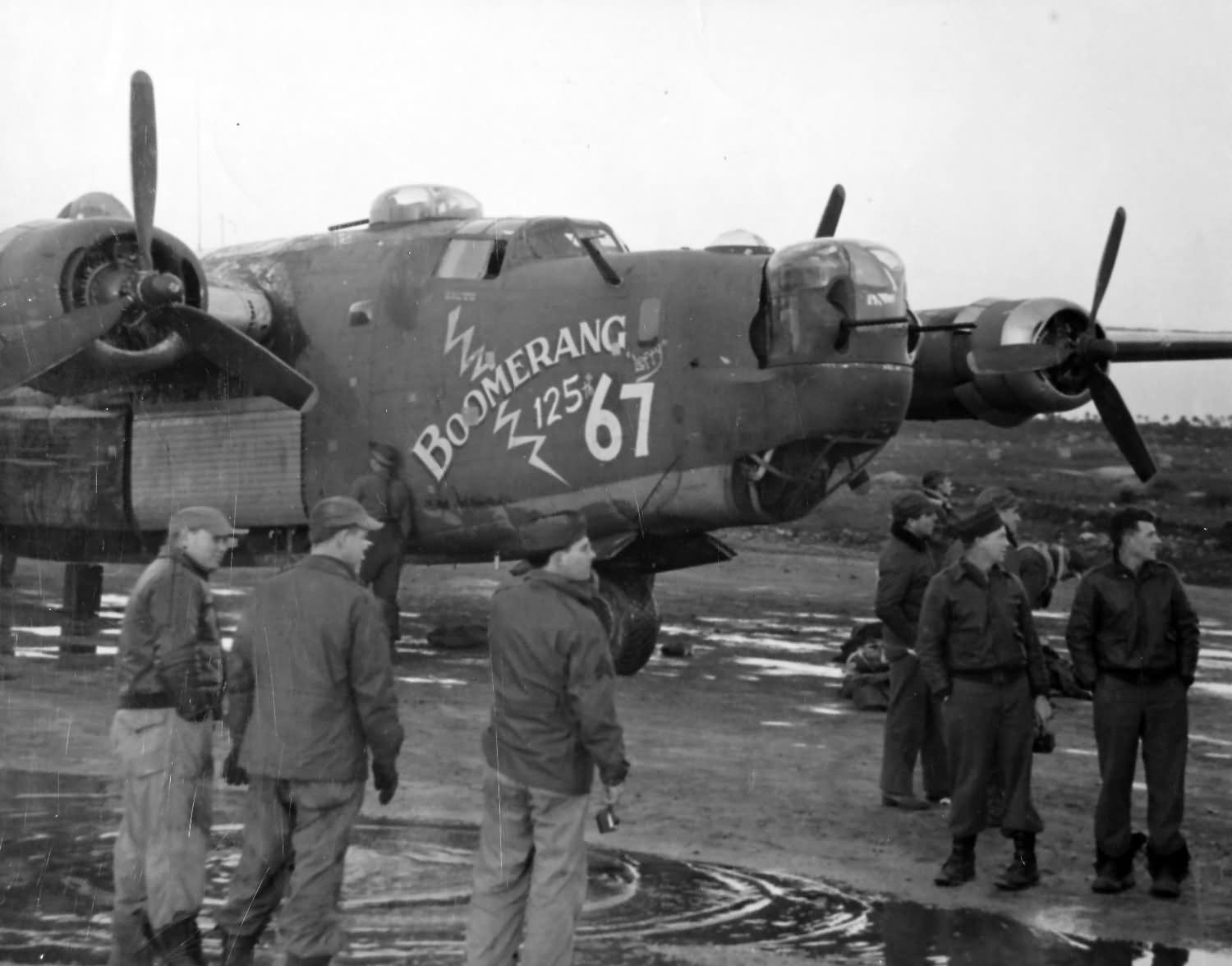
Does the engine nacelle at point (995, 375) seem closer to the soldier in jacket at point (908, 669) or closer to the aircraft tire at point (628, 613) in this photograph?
the aircraft tire at point (628, 613)

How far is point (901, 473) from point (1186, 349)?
79.6 ft

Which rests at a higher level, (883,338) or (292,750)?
(883,338)

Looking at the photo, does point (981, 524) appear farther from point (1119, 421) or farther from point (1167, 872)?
point (1119, 421)

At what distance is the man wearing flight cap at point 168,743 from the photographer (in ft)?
22.6

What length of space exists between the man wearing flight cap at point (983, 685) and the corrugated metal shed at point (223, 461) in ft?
27.3

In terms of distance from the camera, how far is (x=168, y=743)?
280 inches

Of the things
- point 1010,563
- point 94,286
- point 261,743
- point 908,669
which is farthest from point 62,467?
point 261,743

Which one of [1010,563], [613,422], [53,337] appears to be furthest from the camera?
[613,422]

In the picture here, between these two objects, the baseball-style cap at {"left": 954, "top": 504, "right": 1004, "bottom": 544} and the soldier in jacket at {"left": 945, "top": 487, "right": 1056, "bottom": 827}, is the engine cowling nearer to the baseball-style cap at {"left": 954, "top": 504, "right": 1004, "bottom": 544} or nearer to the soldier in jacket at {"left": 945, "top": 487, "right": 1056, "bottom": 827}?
the soldier in jacket at {"left": 945, "top": 487, "right": 1056, "bottom": 827}

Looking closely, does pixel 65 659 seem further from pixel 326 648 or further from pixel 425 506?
pixel 326 648

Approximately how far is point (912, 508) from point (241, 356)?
21.2 feet

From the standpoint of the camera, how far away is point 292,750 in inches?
260

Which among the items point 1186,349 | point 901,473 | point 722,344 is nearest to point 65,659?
point 722,344

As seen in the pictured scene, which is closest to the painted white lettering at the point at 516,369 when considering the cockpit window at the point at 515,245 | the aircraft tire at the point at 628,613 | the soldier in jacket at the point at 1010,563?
the cockpit window at the point at 515,245
